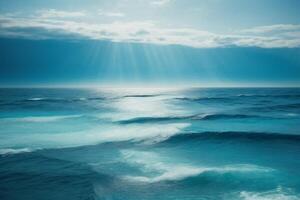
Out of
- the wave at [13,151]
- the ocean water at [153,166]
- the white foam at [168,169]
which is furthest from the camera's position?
the wave at [13,151]

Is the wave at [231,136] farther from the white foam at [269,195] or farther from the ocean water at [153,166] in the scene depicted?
the white foam at [269,195]

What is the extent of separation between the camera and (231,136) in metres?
21.3

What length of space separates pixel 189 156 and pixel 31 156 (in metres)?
8.33

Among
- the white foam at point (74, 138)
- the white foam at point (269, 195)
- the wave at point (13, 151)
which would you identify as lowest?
the white foam at point (269, 195)

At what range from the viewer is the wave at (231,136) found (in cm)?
2042

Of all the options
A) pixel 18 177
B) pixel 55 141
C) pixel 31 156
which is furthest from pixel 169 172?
pixel 55 141

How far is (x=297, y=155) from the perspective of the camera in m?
16.4

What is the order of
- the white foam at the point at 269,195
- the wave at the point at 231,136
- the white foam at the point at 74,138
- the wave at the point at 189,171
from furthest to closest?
the wave at the point at 231,136 < the white foam at the point at 74,138 < the wave at the point at 189,171 < the white foam at the point at 269,195

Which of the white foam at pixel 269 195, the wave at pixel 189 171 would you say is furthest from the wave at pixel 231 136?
the white foam at pixel 269 195

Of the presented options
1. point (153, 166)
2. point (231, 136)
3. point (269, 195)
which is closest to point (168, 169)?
point (153, 166)

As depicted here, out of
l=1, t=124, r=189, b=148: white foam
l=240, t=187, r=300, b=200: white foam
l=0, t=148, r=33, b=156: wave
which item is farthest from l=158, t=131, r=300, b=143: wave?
l=240, t=187, r=300, b=200: white foam

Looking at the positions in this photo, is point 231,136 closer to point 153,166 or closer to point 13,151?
point 153,166

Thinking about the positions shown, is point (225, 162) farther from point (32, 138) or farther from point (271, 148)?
point (32, 138)

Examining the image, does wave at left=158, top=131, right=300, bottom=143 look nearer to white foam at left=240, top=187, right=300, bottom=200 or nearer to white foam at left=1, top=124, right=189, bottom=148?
white foam at left=1, top=124, right=189, bottom=148
